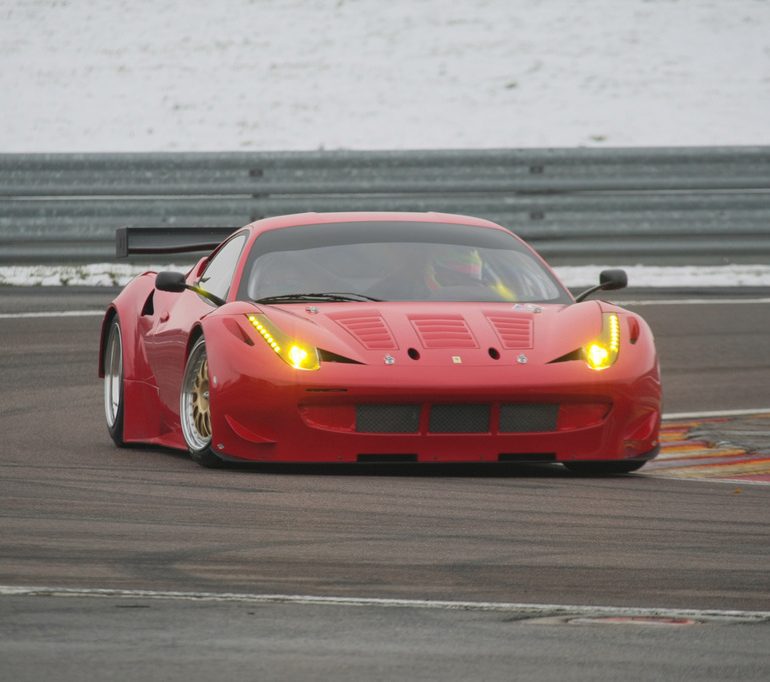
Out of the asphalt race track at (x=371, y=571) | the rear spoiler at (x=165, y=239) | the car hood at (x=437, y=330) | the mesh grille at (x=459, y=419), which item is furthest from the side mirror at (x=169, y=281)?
the mesh grille at (x=459, y=419)

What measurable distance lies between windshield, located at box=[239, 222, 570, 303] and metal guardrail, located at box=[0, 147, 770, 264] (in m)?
7.40

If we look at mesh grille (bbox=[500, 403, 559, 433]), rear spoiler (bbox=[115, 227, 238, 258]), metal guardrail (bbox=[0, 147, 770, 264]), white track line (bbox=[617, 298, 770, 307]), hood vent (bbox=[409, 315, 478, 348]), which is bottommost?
mesh grille (bbox=[500, 403, 559, 433])

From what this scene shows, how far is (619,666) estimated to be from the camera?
4.01 metres

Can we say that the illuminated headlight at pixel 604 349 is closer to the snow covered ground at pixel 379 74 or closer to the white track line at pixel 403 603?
the white track line at pixel 403 603

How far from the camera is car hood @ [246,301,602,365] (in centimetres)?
761

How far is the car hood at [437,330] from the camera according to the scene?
7609 mm

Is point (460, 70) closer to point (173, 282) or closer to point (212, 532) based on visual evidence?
point (173, 282)

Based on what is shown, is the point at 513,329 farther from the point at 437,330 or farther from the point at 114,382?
the point at 114,382

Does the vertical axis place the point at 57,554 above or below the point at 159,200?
below

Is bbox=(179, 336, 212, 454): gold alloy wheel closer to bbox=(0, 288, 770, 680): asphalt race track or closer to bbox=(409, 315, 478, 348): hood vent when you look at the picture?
bbox=(0, 288, 770, 680): asphalt race track

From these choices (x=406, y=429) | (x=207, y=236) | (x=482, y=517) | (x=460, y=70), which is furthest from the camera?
(x=460, y=70)

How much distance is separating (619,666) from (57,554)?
1.95 meters

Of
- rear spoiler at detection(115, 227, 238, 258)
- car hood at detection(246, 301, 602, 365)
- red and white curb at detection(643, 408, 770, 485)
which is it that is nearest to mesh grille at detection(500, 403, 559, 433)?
car hood at detection(246, 301, 602, 365)

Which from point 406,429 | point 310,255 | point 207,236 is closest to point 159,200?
point 207,236
